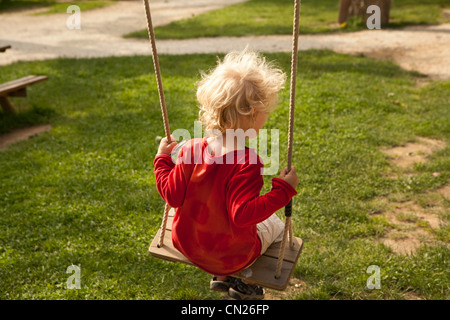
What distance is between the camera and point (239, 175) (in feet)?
6.68

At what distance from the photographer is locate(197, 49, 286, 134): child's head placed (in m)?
2.07

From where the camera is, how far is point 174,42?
11.1 metres

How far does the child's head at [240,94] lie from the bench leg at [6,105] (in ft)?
17.4

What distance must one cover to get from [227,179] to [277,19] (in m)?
11.6

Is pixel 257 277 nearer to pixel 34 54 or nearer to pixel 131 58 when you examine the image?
pixel 131 58

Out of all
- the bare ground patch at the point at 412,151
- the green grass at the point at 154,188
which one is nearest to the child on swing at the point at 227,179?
the green grass at the point at 154,188

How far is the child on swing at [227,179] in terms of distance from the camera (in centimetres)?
205

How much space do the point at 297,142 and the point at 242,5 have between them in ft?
36.9

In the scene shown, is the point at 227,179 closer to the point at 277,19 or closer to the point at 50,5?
the point at 277,19

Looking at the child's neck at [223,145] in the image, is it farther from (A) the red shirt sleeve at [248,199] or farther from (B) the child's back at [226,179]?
(A) the red shirt sleeve at [248,199]

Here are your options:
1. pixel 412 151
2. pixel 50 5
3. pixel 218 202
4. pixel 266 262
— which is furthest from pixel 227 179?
pixel 50 5
